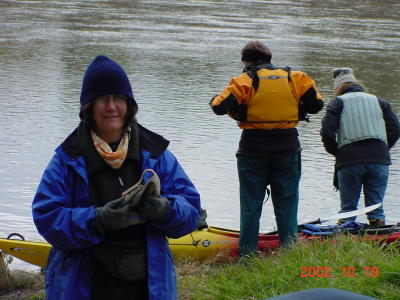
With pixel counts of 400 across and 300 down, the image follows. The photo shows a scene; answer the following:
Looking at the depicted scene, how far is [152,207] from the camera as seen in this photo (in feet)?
10.5

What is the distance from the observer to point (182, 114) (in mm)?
13516

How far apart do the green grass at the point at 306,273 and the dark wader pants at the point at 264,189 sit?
1.10 feet

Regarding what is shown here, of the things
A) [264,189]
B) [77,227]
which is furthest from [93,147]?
[264,189]

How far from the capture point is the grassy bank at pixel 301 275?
4570mm

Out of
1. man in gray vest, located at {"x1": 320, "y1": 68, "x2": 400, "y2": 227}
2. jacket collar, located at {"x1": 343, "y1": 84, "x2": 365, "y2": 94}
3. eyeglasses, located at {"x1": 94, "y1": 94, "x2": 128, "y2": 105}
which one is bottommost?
man in gray vest, located at {"x1": 320, "y1": 68, "x2": 400, "y2": 227}

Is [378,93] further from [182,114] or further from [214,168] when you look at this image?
[214,168]

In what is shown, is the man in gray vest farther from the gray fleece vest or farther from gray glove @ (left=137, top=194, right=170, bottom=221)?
gray glove @ (left=137, top=194, right=170, bottom=221)

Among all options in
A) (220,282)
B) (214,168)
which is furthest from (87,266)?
(214,168)

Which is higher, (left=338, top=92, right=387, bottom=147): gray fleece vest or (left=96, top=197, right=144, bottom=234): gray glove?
(left=96, top=197, right=144, bottom=234): gray glove

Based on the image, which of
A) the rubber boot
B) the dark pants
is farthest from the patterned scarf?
the rubber boot

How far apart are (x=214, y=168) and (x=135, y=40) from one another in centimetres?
1423

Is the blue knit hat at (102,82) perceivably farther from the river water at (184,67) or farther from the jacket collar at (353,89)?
the river water at (184,67)
